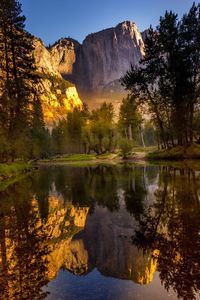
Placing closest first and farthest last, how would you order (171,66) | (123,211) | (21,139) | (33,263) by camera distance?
(33,263) → (123,211) → (21,139) → (171,66)

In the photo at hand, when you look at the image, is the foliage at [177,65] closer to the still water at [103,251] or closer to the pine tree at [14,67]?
the pine tree at [14,67]

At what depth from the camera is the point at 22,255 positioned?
722cm

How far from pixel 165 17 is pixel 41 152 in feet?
291

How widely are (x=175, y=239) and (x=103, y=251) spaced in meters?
1.75

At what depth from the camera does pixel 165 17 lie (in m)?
44.0

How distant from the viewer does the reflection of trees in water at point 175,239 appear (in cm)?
533

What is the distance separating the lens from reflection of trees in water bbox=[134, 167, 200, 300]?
210 inches

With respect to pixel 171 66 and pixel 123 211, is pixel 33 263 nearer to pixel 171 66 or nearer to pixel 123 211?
pixel 123 211

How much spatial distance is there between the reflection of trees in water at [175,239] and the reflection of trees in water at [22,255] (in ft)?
7.42

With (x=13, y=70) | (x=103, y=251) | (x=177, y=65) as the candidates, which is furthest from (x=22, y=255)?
(x=177, y=65)

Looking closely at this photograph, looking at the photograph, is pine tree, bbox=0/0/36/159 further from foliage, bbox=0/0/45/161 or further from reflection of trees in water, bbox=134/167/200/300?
reflection of trees in water, bbox=134/167/200/300

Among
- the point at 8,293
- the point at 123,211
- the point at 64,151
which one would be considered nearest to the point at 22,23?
the point at 123,211

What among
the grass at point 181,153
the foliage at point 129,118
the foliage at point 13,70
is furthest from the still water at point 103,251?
the foliage at point 129,118

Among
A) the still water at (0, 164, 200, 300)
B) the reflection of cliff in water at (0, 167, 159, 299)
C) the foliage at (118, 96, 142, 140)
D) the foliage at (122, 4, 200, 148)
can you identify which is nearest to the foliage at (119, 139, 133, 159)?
the foliage at (122, 4, 200, 148)
